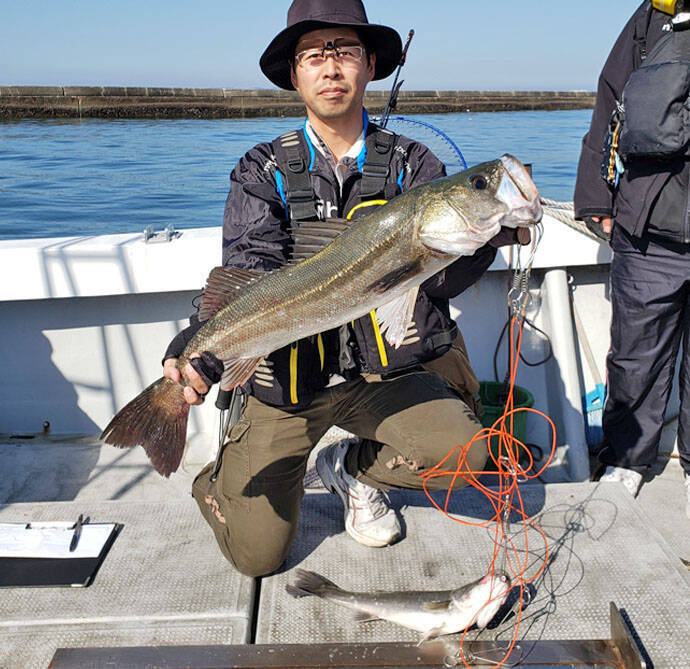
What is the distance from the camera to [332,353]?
354 centimetres

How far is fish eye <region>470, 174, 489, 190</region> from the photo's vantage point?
2571 millimetres

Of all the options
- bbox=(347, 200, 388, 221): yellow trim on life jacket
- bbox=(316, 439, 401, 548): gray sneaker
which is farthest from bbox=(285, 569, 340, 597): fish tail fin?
bbox=(347, 200, 388, 221): yellow trim on life jacket

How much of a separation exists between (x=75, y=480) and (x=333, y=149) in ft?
9.67

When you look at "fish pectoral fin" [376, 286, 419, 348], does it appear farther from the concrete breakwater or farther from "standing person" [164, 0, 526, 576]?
the concrete breakwater

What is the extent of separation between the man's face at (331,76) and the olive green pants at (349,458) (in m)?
1.36

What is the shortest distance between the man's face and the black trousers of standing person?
197cm

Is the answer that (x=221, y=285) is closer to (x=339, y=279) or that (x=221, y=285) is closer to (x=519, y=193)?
(x=339, y=279)

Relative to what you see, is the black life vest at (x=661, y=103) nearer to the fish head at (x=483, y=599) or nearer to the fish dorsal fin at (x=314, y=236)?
the fish dorsal fin at (x=314, y=236)

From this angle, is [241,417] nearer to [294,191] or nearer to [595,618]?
[294,191]

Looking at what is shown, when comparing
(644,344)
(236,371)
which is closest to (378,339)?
(236,371)

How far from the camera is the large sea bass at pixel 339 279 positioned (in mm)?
2584

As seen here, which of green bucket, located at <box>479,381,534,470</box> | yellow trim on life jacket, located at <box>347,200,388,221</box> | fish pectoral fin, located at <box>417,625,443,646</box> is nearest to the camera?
fish pectoral fin, located at <box>417,625,443,646</box>

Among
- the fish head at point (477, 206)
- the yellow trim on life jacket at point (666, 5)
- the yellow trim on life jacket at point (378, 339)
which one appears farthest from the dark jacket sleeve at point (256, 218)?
the yellow trim on life jacket at point (666, 5)

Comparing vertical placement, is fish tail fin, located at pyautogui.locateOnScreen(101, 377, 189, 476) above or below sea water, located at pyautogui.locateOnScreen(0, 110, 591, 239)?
above
